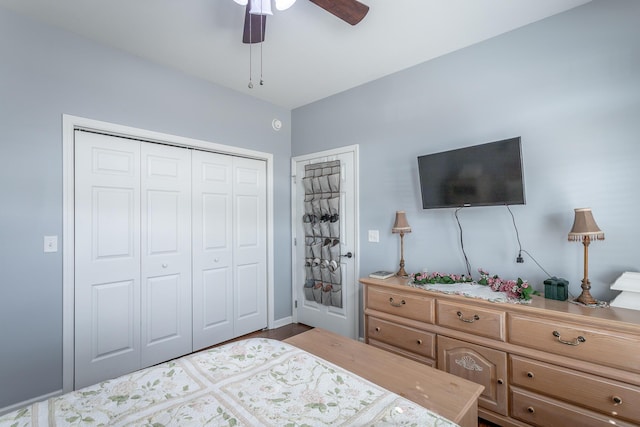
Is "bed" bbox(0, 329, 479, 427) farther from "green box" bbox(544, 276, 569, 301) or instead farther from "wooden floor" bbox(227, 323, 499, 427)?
"wooden floor" bbox(227, 323, 499, 427)

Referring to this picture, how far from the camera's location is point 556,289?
6.02 ft

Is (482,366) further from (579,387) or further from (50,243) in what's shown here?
(50,243)

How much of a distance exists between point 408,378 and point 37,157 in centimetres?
270

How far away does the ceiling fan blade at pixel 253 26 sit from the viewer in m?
1.66

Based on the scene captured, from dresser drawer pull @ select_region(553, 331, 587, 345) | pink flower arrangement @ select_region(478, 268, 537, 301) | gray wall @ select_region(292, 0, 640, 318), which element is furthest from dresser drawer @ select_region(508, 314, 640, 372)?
gray wall @ select_region(292, 0, 640, 318)

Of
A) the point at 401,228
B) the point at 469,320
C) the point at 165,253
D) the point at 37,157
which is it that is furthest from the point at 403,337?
the point at 37,157

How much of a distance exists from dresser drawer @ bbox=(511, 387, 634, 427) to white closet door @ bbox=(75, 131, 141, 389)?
281 centimetres

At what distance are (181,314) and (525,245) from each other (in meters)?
2.93

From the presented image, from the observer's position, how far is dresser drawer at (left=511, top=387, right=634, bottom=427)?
151 cm

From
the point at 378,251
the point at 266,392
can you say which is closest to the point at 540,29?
the point at 378,251

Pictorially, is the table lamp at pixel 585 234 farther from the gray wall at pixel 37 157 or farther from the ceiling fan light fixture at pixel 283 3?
the gray wall at pixel 37 157

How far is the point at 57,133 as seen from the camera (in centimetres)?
215

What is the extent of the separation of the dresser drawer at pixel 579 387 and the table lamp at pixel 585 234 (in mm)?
429

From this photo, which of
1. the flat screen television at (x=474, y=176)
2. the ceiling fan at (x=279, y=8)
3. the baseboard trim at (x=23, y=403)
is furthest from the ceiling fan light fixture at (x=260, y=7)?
the baseboard trim at (x=23, y=403)
